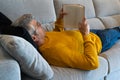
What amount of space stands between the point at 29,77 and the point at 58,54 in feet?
0.96

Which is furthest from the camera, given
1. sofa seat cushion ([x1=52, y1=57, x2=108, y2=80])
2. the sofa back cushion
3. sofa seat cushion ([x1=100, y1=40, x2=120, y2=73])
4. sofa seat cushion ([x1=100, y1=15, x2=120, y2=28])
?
sofa seat cushion ([x1=100, y1=15, x2=120, y2=28])

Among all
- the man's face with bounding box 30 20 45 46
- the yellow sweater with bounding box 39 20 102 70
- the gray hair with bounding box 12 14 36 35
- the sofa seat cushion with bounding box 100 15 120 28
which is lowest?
the sofa seat cushion with bounding box 100 15 120 28

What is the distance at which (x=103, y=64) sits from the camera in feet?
6.16

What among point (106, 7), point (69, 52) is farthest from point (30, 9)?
point (106, 7)

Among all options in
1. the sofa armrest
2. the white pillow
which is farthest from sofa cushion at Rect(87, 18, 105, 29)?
the sofa armrest

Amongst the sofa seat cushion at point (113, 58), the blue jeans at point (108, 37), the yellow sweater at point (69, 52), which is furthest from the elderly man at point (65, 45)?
the blue jeans at point (108, 37)

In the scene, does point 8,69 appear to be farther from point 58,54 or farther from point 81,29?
point 81,29

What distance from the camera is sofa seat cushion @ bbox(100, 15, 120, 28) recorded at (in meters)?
2.83

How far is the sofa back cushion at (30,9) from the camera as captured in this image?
2121mm

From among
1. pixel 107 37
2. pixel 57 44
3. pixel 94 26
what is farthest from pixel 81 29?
pixel 94 26

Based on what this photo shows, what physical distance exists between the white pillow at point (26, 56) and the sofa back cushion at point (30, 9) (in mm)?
733

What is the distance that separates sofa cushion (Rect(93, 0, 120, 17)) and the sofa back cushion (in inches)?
26.8

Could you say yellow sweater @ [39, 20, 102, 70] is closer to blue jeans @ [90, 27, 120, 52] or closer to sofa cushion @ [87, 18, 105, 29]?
blue jeans @ [90, 27, 120, 52]

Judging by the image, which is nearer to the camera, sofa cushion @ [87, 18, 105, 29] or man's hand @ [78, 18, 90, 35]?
man's hand @ [78, 18, 90, 35]
